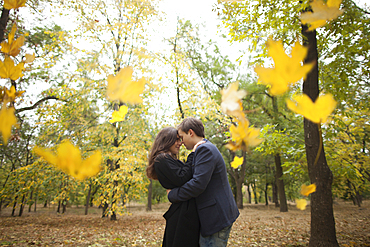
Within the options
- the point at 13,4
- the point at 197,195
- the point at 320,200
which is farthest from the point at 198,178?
the point at 320,200

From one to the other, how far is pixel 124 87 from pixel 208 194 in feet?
3.57

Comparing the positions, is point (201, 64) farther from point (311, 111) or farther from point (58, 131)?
point (311, 111)

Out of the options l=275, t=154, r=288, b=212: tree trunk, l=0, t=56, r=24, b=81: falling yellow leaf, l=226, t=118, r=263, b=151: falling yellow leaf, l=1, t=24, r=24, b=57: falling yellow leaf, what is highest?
l=1, t=24, r=24, b=57: falling yellow leaf

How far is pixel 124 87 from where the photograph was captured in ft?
2.16

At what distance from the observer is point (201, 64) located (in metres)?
13.7

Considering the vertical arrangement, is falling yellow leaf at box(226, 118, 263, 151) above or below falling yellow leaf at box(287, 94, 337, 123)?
below

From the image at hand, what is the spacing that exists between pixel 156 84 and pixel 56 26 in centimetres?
432

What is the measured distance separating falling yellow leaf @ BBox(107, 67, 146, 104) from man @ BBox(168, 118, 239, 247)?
0.85 metres

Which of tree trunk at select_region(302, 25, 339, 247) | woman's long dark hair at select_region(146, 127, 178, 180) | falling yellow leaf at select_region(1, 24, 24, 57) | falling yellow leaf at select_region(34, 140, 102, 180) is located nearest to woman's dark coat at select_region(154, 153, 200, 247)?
woman's long dark hair at select_region(146, 127, 178, 180)

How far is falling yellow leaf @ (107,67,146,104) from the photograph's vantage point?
25.2 inches

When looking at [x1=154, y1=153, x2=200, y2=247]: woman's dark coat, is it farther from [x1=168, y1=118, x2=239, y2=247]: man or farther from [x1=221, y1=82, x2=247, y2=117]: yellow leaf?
[x1=221, y1=82, x2=247, y2=117]: yellow leaf

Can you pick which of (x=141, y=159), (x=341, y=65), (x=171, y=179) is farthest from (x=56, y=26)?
(x=341, y=65)

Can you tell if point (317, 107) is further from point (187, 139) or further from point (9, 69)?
point (187, 139)

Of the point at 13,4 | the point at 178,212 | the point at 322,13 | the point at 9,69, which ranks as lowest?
the point at 178,212
